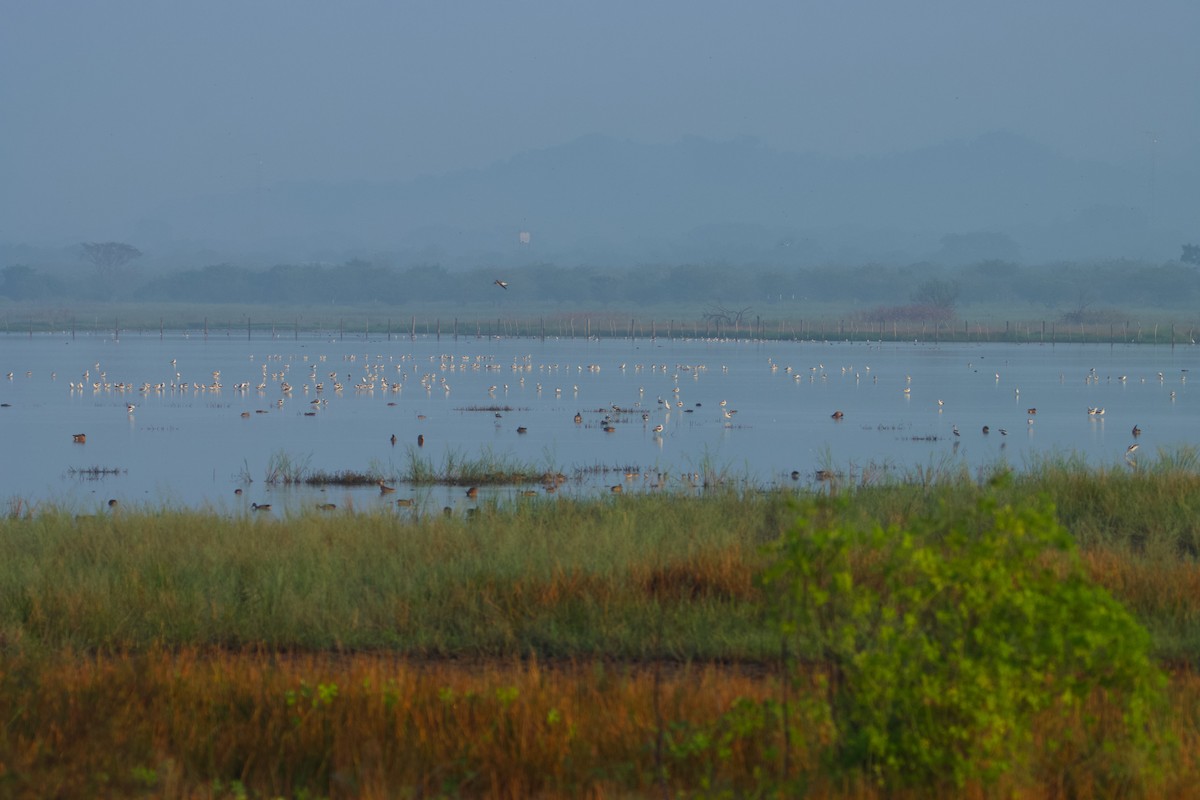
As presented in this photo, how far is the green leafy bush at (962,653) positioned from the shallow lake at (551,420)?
11.1 metres

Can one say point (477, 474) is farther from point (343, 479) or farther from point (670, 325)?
point (670, 325)

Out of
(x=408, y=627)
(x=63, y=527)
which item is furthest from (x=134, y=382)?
(x=408, y=627)

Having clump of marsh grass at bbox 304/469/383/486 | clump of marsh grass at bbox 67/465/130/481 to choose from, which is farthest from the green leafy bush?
clump of marsh grass at bbox 67/465/130/481

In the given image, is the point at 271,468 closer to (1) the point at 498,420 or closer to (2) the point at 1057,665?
(1) the point at 498,420

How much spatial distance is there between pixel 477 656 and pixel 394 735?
251 cm

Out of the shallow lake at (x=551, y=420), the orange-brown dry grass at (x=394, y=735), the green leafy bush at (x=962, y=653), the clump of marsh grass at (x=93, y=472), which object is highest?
the green leafy bush at (x=962, y=653)

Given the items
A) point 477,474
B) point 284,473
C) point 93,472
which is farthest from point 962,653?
point 93,472

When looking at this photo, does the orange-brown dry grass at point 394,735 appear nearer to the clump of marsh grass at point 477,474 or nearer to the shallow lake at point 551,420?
the shallow lake at point 551,420

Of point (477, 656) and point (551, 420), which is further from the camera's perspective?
point (551, 420)

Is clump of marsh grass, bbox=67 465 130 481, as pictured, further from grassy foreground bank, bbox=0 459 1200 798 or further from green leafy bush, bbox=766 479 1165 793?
green leafy bush, bbox=766 479 1165 793

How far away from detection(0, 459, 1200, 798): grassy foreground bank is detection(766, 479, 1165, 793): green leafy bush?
0.11 metres

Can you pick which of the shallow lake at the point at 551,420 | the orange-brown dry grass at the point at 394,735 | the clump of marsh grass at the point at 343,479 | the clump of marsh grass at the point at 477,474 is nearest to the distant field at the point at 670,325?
the shallow lake at the point at 551,420

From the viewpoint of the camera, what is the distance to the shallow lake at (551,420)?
1080 inches

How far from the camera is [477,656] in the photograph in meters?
10.8
